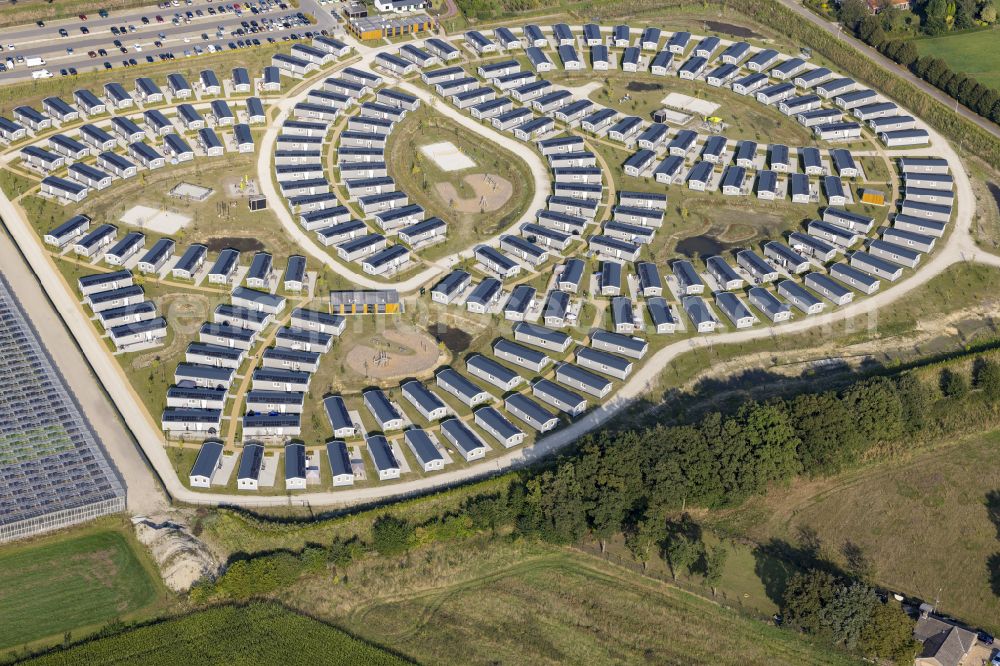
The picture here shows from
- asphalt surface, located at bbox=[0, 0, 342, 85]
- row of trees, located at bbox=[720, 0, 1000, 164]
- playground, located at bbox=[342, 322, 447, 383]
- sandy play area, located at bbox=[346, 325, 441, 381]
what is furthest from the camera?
asphalt surface, located at bbox=[0, 0, 342, 85]

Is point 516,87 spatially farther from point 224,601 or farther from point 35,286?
point 224,601

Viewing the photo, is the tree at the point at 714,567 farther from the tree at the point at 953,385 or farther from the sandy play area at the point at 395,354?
the tree at the point at 953,385

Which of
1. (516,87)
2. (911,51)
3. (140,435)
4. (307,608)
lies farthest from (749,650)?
(911,51)

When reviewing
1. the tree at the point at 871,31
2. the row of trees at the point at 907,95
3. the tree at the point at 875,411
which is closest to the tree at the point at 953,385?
the tree at the point at 875,411

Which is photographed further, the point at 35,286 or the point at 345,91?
the point at 345,91

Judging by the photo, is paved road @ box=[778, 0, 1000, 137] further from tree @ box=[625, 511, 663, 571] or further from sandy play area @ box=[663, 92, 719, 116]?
tree @ box=[625, 511, 663, 571]

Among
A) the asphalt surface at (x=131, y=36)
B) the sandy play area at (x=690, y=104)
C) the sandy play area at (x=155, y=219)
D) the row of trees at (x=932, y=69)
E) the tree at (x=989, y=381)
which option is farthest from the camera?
the asphalt surface at (x=131, y=36)

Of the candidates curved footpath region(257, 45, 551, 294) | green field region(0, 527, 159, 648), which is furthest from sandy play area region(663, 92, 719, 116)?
green field region(0, 527, 159, 648)
